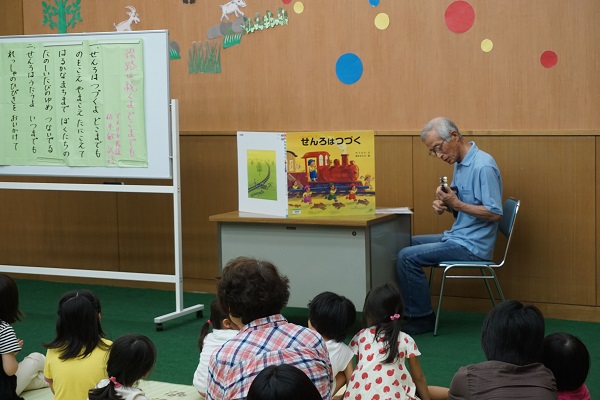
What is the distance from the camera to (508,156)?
18.5 feet

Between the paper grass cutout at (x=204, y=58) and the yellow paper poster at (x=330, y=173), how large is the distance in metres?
1.59

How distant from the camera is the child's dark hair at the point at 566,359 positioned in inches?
113

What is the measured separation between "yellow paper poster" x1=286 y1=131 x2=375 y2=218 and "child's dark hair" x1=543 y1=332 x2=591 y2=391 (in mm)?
2338

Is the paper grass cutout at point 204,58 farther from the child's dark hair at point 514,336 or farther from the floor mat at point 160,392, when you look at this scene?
the child's dark hair at point 514,336

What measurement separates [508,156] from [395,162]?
758mm

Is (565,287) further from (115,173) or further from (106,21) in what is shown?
(106,21)

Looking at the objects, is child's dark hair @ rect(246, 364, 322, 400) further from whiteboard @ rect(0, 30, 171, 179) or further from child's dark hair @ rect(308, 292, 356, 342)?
whiteboard @ rect(0, 30, 171, 179)

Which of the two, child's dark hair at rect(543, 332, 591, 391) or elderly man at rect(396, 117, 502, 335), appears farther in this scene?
elderly man at rect(396, 117, 502, 335)

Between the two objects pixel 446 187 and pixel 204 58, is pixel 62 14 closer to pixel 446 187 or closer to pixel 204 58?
pixel 204 58

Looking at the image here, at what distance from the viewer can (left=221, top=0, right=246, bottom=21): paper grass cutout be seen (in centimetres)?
641

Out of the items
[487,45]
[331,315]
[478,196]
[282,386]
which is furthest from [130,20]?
[282,386]

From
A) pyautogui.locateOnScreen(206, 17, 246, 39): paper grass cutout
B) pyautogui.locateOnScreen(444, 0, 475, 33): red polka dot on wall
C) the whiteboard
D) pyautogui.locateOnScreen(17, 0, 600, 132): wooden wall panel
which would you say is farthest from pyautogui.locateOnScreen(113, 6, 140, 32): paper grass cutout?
pyautogui.locateOnScreen(444, 0, 475, 33): red polka dot on wall

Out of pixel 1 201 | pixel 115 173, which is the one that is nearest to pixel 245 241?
pixel 115 173

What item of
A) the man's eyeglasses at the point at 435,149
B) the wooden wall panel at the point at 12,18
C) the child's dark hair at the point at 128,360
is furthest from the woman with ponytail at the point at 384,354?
the wooden wall panel at the point at 12,18
